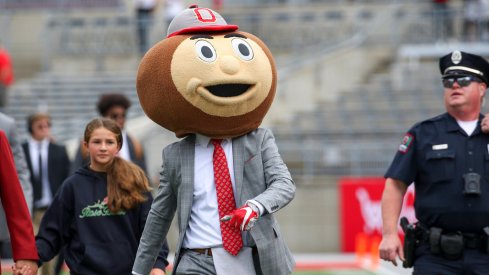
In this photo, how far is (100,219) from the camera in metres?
7.85

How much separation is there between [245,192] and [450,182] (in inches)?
54.9

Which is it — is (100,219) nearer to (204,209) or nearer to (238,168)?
(204,209)

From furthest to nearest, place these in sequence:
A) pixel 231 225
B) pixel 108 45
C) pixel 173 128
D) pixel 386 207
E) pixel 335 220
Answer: pixel 108 45 → pixel 335 220 → pixel 386 207 → pixel 173 128 → pixel 231 225

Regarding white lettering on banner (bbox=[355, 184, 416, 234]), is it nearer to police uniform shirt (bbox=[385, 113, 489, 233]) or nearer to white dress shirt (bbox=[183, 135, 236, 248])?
police uniform shirt (bbox=[385, 113, 489, 233])

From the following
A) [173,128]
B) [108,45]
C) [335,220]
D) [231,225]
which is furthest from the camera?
[108,45]

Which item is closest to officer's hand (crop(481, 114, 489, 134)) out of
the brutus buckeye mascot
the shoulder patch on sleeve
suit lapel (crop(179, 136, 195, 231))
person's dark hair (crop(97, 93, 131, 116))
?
the shoulder patch on sleeve

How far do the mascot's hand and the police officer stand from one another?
4.43 ft

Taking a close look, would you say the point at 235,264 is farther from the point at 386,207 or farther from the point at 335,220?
the point at 335,220

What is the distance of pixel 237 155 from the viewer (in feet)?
23.1

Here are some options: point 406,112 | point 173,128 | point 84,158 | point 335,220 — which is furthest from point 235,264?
point 406,112

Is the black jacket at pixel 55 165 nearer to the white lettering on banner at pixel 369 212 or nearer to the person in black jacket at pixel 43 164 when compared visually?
the person in black jacket at pixel 43 164

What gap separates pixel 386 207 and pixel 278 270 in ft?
3.80

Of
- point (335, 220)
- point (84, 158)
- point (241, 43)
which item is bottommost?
point (335, 220)

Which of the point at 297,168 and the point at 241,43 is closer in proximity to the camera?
the point at 241,43
